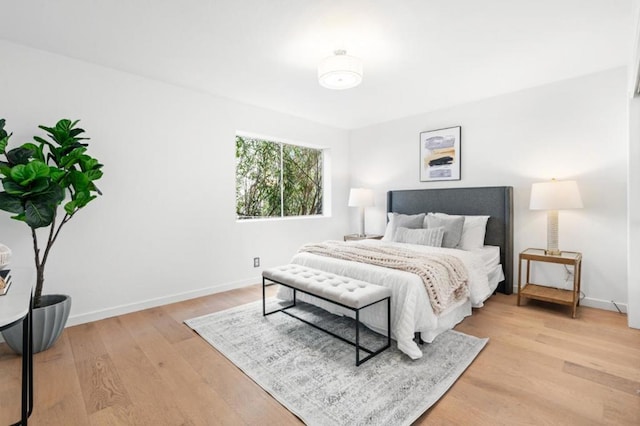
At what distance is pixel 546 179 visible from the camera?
341 cm

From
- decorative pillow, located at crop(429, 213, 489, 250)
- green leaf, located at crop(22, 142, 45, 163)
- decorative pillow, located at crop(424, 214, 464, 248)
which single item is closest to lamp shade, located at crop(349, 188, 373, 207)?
decorative pillow, located at crop(424, 214, 464, 248)

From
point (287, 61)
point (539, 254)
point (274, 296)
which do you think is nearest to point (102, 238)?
point (274, 296)

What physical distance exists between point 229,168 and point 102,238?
1572mm

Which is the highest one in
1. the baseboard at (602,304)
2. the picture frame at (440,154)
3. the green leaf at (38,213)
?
the picture frame at (440,154)

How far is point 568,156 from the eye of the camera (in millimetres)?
3250

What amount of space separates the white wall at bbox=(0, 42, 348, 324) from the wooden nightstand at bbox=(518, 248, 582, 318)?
313cm

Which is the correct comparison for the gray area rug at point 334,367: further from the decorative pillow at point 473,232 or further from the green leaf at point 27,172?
the green leaf at point 27,172

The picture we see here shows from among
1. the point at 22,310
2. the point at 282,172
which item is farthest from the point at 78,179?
the point at 282,172

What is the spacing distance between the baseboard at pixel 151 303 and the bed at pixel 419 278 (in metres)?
0.91

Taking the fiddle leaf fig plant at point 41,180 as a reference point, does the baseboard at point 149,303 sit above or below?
below

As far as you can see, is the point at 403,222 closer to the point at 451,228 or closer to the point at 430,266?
the point at 451,228

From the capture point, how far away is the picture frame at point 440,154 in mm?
4090

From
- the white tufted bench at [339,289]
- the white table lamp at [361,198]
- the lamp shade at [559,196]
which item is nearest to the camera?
the white tufted bench at [339,289]

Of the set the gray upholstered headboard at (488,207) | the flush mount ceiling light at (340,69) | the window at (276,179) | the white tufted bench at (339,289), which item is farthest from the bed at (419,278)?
the flush mount ceiling light at (340,69)
